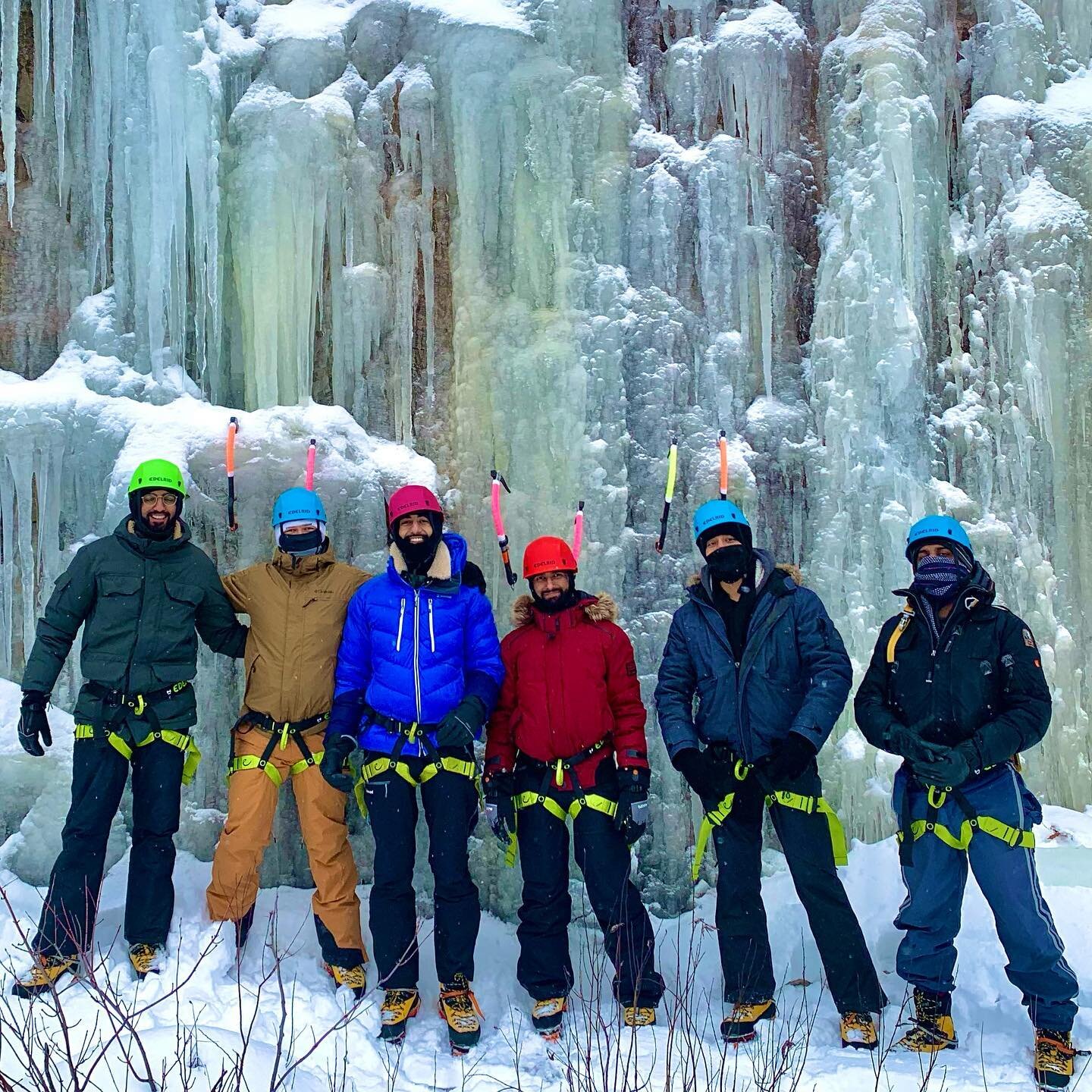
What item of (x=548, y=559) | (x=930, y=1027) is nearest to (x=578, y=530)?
(x=548, y=559)

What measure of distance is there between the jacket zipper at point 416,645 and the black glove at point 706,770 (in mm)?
993

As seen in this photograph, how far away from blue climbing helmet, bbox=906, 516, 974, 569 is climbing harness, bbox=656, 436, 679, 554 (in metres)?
1.97

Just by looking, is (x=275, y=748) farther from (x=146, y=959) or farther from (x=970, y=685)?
(x=970, y=685)

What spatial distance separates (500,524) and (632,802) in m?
2.23

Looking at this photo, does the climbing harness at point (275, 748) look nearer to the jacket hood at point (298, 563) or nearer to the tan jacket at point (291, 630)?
the tan jacket at point (291, 630)

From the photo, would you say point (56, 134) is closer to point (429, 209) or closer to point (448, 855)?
point (429, 209)

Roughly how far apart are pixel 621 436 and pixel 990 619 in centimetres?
284

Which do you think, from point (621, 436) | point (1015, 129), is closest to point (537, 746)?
point (621, 436)

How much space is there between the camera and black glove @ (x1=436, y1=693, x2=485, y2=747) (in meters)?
3.84

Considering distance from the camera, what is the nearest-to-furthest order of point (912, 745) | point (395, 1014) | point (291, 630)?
point (912, 745), point (395, 1014), point (291, 630)

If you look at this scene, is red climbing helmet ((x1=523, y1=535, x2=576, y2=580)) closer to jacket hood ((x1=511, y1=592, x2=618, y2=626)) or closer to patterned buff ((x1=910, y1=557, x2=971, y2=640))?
jacket hood ((x1=511, y1=592, x2=618, y2=626))

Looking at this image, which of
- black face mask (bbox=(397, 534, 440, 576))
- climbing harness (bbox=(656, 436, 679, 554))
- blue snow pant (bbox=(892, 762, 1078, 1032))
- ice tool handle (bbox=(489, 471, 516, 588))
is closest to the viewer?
blue snow pant (bbox=(892, 762, 1078, 1032))

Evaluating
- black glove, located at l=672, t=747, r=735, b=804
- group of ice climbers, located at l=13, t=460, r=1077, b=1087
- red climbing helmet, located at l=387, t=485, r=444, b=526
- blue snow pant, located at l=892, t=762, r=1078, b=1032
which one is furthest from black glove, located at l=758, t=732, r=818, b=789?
red climbing helmet, located at l=387, t=485, r=444, b=526

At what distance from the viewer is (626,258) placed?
6.33 meters
